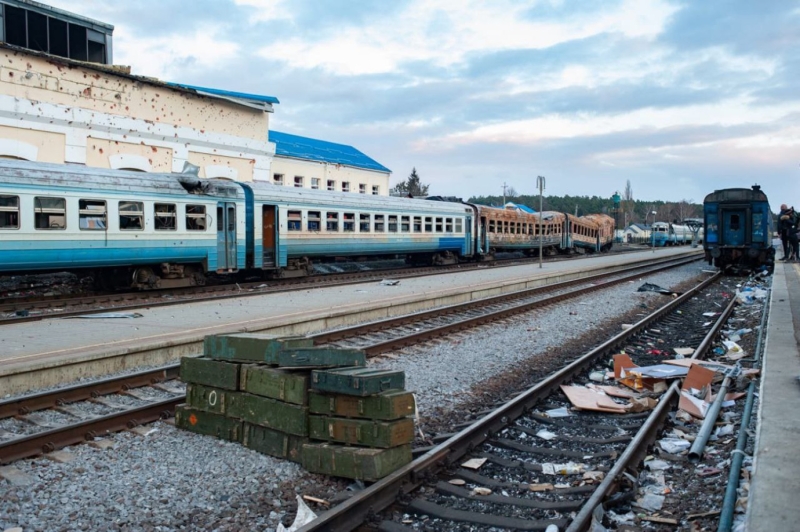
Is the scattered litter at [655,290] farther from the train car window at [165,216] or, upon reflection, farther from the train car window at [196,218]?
the train car window at [165,216]

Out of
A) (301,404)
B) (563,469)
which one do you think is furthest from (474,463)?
(301,404)

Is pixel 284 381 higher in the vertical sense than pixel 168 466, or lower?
higher

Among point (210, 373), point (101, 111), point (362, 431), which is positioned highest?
point (101, 111)

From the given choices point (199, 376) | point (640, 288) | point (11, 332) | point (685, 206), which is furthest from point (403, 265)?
point (685, 206)

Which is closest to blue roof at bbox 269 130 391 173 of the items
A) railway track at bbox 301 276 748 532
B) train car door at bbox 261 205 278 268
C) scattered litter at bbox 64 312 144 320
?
train car door at bbox 261 205 278 268

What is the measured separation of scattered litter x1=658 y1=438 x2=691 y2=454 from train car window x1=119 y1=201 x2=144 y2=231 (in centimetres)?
1358

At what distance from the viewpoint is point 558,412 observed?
7293 mm

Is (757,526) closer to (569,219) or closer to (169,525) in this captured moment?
(169,525)

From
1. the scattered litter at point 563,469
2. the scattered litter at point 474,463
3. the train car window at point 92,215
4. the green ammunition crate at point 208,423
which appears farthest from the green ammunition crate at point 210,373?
the train car window at point 92,215

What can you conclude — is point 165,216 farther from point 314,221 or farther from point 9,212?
point 314,221

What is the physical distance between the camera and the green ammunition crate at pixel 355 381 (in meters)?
5.10

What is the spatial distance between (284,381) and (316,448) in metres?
0.64

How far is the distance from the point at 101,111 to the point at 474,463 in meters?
21.9

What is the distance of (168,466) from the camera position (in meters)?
5.39
